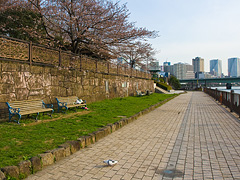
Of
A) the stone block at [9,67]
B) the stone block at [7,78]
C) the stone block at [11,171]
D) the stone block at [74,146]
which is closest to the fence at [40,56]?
the stone block at [9,67]

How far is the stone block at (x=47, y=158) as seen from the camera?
3.92 meters

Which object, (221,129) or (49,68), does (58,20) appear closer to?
(49,68)

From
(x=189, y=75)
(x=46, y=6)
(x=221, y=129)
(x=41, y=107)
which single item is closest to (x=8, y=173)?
(x=41, y=107)

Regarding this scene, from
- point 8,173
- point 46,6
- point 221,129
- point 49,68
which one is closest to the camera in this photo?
point 8,173

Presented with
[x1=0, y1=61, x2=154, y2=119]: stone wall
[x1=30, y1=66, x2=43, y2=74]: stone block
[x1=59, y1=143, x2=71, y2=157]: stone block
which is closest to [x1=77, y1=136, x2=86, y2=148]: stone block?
[x1=59, y1=143, x2=71, y2=157]: stone block

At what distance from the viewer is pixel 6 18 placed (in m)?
14.5

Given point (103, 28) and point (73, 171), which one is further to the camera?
point (103, 28)

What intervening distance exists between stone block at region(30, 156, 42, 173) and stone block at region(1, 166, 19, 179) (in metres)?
0.35

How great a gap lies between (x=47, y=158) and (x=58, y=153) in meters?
0.33

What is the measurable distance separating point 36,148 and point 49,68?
19.6 ft

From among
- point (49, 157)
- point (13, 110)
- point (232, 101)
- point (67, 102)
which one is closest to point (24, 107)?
point (13, 110)

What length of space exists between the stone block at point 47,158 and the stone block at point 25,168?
0.31m

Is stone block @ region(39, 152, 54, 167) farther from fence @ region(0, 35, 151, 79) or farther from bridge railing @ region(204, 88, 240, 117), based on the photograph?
bridge railing @ region(204, 88, 240, 117)

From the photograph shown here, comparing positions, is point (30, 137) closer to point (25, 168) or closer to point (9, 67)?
point (25, 168)
